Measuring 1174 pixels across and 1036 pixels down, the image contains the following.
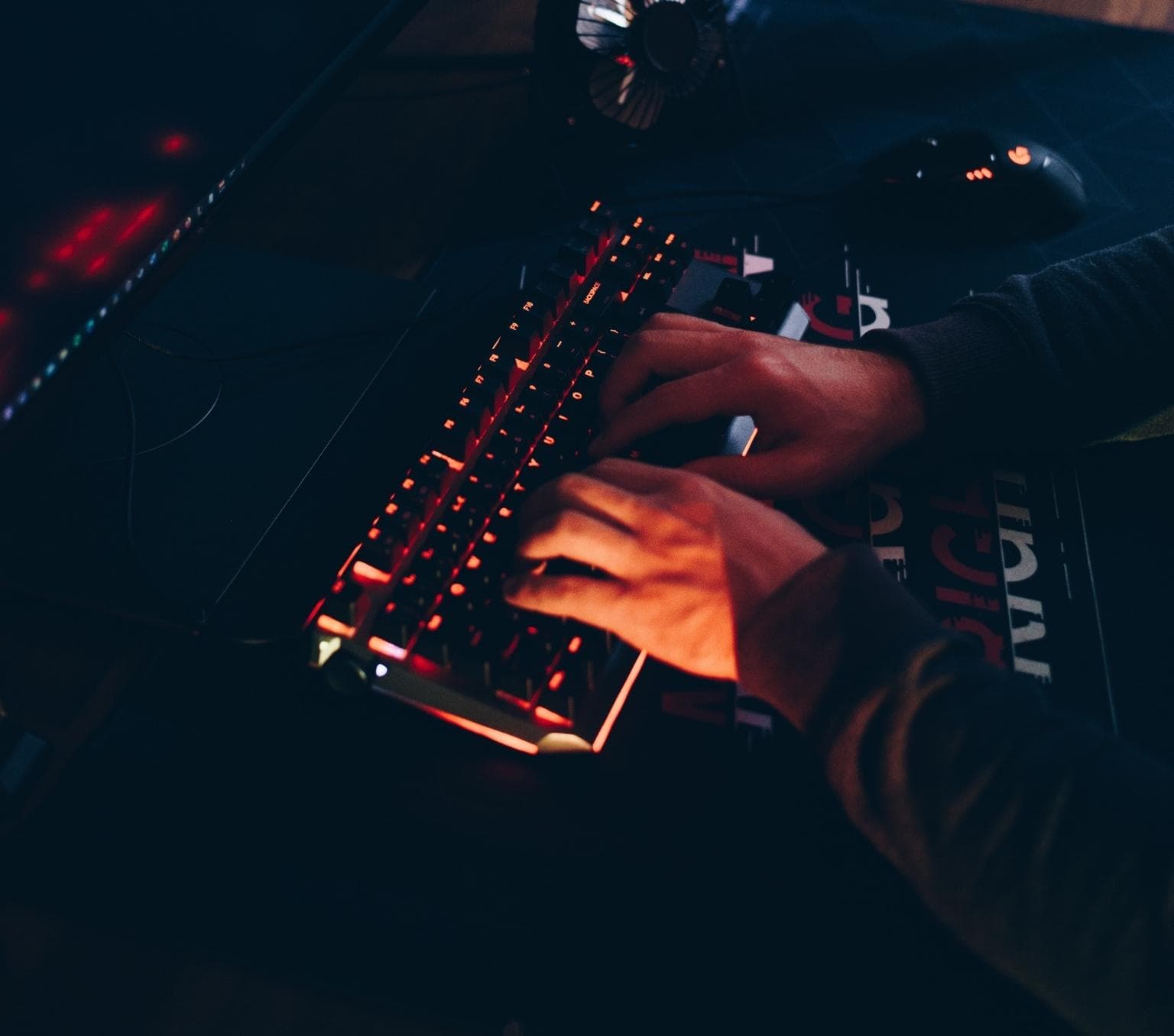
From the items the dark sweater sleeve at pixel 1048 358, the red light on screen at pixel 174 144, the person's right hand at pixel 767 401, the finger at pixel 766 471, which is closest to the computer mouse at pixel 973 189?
the dark sweater sleeve at pixel 1048 358

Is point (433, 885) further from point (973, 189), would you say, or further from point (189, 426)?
point (973, 189)

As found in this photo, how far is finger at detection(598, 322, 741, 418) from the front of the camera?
699mm

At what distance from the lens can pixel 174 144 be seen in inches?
23.8

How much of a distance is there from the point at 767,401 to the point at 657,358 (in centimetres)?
9

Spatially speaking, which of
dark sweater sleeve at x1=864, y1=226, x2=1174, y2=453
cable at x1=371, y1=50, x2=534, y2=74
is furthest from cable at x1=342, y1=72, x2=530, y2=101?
dark sweater sleeve at x1=864, y1=226, x2=1174, y2=453

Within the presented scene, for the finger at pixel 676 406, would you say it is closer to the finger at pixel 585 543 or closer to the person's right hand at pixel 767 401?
the person's right hand at pixel 767 401

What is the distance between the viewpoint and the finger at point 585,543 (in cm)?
58

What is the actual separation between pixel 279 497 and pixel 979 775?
0.51 meters

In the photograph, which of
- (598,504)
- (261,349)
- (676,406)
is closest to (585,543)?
(598,504)

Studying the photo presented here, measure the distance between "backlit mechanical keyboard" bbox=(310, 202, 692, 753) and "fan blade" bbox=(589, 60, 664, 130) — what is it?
1.02 ft

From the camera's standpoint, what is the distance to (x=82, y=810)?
0.57m

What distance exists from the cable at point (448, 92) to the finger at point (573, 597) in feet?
2.29

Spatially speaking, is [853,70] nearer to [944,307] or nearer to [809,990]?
[944,307]

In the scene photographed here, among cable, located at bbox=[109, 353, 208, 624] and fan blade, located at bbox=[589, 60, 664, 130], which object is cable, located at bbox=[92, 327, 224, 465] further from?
fan blade, located at bbox=[589, 60, 664, 130]
